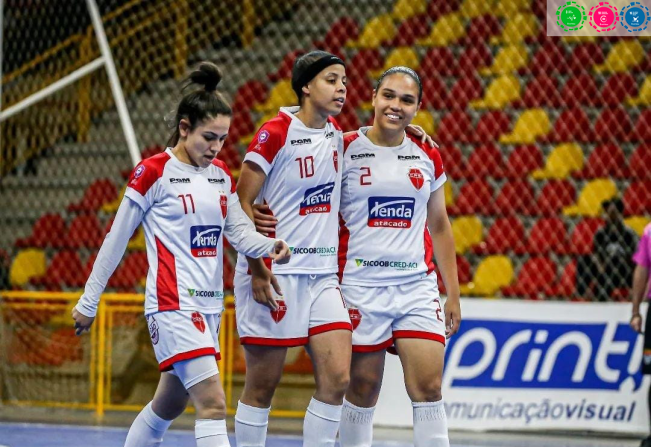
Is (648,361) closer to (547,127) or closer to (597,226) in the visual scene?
(597,226)

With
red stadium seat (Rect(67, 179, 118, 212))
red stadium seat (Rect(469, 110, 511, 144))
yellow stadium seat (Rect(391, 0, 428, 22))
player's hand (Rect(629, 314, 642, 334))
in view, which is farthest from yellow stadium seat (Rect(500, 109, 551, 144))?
red stadium seat (Rect(67, 179, 118, 212))

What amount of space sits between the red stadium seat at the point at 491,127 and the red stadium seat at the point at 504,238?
91 cm

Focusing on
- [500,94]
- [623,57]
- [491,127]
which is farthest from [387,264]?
[623,57]

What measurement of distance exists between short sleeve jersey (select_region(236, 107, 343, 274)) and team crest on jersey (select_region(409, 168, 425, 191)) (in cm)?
34

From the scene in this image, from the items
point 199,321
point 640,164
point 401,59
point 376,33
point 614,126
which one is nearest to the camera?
point 199,321

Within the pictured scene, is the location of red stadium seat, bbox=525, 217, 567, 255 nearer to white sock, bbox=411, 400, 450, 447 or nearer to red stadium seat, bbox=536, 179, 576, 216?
red stadium seat, bbox=536, 179, 576, 216

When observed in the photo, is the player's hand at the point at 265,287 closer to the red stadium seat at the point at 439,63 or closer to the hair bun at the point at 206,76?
the hair bun at the point at 206,76

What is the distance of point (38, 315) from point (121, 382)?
894mm

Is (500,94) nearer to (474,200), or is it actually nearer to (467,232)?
(474,200)

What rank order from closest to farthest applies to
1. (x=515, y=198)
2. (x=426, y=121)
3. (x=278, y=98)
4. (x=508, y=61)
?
(x=515, y=198) → (x=426, y=121) → (x=508, y=61) → (x=278, y=98)

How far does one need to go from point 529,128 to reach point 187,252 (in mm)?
6360

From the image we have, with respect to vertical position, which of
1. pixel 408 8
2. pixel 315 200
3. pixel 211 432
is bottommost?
pixel 211 432

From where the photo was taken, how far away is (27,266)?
10773 mm

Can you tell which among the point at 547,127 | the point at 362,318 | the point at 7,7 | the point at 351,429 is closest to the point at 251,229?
the point at 362,318
